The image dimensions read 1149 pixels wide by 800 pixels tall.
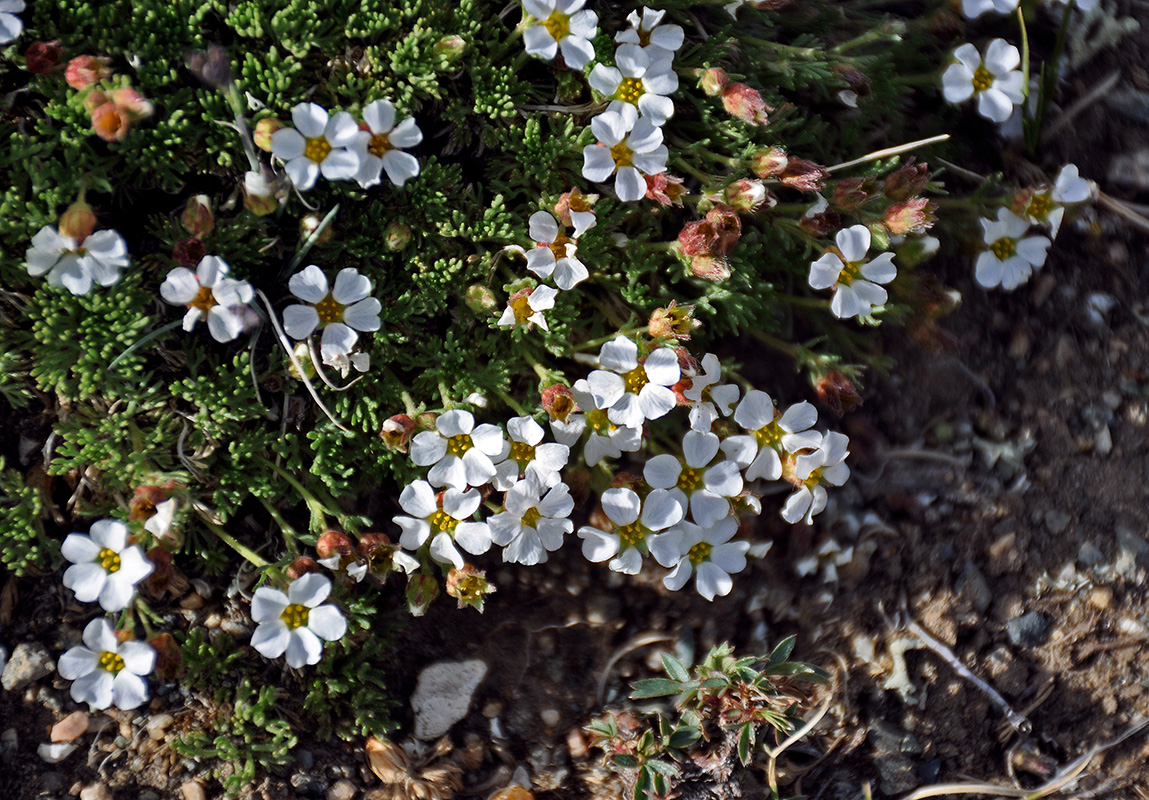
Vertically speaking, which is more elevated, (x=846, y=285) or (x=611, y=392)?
(x=846, y=285)

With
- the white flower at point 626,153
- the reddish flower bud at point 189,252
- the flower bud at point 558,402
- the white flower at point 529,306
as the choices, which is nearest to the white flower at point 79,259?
the reddish flower bud at point 189,252

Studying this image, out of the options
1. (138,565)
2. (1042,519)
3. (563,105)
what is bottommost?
(1042,519)

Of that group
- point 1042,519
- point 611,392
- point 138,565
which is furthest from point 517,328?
point 1042,519

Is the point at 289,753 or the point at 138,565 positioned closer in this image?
the point at 138,565

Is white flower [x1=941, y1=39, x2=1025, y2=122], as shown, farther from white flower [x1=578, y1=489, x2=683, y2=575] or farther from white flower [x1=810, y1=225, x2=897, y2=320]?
white flower [x1=578, y1=489, x2=683, y2=575]

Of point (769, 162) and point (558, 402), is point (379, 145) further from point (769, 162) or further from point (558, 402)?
point (769, 162)

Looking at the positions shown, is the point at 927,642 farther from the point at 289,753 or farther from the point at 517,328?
the point at 289,753

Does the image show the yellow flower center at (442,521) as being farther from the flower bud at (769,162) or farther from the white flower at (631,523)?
the flower bud at (769,162)
